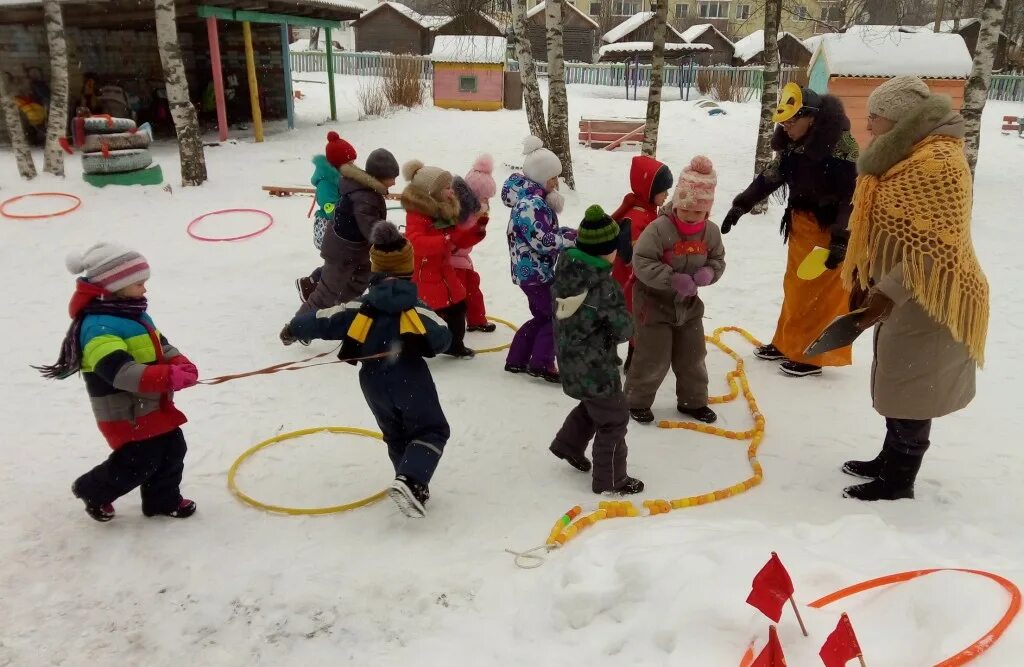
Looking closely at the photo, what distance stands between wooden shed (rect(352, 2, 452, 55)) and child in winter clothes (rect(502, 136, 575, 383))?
35.3 meters

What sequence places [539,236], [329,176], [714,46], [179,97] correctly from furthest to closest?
1. [714,46]
2. [179,97]
3. [329,176]
4. [539,236]

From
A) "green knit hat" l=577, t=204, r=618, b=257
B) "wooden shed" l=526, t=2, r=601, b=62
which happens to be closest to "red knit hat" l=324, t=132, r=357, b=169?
"green knit hat" l=577, t=204, r=618, b=257

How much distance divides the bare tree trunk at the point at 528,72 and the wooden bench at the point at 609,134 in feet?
14.4

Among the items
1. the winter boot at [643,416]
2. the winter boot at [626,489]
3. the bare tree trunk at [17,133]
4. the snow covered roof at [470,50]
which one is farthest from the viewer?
the snow covered roof at [470,50]

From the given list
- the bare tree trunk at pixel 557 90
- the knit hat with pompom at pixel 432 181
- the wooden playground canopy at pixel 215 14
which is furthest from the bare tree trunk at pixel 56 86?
the knit hat with pompom at pixel 432 181

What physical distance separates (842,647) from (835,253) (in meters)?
3.57

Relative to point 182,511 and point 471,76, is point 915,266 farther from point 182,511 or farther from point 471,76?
point 471,76

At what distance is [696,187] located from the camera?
14.8 feet

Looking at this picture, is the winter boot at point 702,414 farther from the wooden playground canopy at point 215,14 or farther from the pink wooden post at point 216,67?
the pink wooden post at point 216,67

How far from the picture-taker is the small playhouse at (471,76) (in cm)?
2139

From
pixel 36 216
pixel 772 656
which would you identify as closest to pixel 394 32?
pixel 36 216

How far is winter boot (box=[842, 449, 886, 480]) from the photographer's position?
415 centimetres

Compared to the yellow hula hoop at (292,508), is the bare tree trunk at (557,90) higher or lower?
higher

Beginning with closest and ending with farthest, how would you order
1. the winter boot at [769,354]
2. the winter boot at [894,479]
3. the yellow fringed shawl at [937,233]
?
the yellow fringed shawl at [937,233], the winter boot at [894,479], the winter boot at [769,354]
